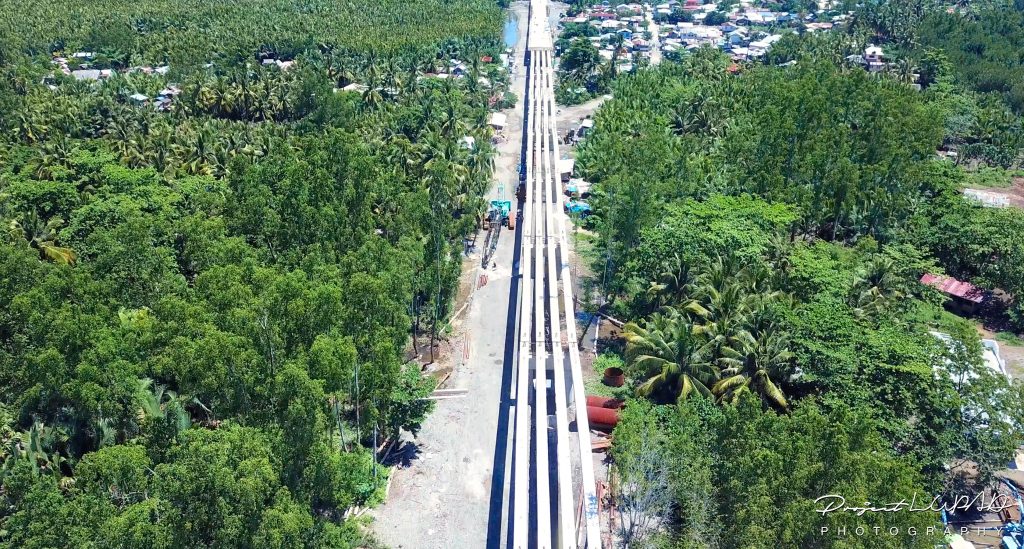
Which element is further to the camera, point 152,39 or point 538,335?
point 152,39

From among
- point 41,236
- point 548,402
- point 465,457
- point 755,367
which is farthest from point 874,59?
point 41,236

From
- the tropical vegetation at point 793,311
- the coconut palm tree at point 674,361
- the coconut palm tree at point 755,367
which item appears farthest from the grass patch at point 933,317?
the coconut palm tree at point 674,361

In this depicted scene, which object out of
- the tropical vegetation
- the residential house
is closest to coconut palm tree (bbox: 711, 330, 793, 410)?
the tropical vegetation

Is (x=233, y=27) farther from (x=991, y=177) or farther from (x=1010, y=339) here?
(x=1010, y=339)

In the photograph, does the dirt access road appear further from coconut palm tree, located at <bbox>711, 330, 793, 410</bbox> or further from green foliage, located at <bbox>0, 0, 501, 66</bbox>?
green foliage, located at <bbox>0, 0, 501, 66</bbox>

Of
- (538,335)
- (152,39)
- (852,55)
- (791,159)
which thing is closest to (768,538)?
(538,335)

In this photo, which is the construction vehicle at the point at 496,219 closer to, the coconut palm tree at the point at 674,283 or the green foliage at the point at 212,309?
the green foliage at the point at 212,309

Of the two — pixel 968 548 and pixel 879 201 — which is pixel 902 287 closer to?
pixel 879 201
